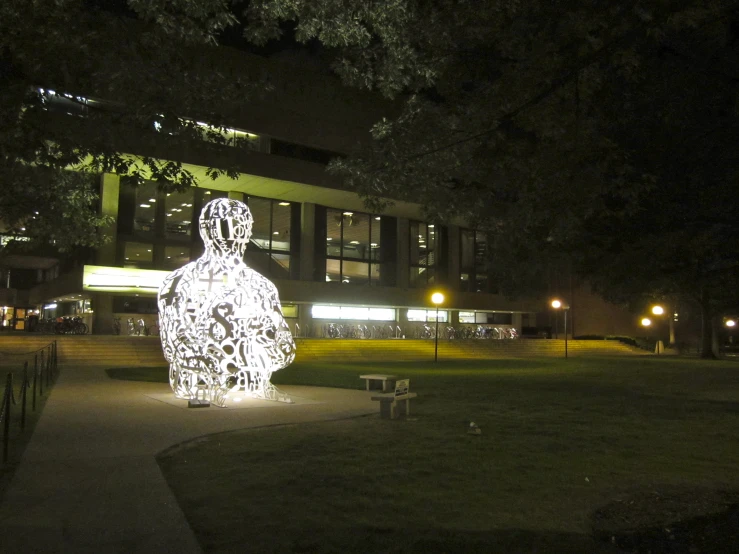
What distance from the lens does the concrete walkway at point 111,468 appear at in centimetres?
460

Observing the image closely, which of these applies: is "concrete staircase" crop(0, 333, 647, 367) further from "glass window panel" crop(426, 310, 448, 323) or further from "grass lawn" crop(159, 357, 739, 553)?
"grass lawn" crop(159, 357, 739, 553)

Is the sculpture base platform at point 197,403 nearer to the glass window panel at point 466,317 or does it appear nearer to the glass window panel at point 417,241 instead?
the glass window panel at point 417,241

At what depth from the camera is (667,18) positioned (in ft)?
22.3

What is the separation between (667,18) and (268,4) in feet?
15.0

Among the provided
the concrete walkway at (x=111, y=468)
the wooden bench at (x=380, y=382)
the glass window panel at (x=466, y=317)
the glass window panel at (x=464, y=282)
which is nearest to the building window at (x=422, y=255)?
the glass window panel at (x=464, y=282)

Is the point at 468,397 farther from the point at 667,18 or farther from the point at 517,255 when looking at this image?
the point at 667,18

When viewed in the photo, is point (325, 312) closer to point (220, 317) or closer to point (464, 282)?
point (464, 282)

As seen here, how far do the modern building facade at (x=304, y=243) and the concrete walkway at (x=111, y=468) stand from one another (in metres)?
18.5

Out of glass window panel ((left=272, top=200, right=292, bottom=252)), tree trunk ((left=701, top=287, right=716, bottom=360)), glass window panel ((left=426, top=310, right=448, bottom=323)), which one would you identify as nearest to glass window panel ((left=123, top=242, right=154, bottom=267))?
glass window panel ((left=272, top=200, right=292, bottom=252))

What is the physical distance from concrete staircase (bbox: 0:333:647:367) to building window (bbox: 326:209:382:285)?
787 centimetres

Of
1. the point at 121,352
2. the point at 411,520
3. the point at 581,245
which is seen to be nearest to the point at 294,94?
the point at 121,352

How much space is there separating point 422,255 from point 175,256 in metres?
18.2

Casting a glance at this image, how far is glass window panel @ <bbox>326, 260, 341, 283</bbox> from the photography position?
4188cm

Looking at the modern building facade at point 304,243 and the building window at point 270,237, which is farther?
the building window at point 270,237
